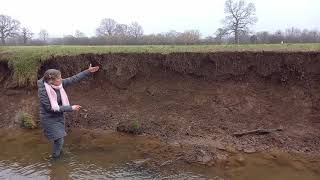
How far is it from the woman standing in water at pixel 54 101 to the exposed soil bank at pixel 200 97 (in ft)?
9.47

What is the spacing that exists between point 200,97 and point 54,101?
15.0 feet

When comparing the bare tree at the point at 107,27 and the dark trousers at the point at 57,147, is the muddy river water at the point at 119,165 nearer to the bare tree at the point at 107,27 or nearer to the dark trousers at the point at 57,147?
the dark trousers at the point at 57,147

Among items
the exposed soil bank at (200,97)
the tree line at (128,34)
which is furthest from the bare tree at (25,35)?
the exposed soil bank at (200,97)

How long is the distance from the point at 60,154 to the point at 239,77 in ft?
15.7

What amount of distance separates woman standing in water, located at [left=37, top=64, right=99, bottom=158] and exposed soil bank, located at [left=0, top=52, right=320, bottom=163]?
9.47ft

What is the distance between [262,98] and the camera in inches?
428

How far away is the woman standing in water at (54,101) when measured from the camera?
7668 mm

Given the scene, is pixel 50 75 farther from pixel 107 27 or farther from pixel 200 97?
pixel 107 27

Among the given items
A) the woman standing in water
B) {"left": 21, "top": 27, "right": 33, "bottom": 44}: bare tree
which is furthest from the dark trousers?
{"left": 21, "top": 27, "right": 33, "bottom": 44}: bare tree

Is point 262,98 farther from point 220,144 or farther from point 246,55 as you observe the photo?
point 220,144

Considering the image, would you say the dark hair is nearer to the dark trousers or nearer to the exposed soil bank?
the dark trousers

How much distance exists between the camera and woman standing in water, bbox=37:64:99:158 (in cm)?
767

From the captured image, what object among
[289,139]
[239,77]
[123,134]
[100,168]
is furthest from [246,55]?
[100,168]

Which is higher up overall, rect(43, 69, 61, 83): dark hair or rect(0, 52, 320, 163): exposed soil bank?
rect(43, 69, 61, 83): dark hair
